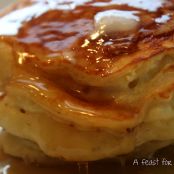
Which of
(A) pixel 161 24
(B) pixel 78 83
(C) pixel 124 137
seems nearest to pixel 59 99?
(B) pixel 78 83

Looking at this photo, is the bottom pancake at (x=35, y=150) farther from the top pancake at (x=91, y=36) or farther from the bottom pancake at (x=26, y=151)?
the top pancake at (x=91, y=36)

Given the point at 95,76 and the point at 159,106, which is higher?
the point at 95,76

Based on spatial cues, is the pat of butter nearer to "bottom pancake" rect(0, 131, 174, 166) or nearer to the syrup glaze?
the syrup glaze

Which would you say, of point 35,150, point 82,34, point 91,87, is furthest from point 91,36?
point 35,150

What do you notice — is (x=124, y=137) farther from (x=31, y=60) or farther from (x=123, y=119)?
(x=31, y=60)

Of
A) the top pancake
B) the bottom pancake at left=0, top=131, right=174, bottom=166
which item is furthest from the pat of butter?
the bottom pancake at left=0, top=131, right=174, bottom=166

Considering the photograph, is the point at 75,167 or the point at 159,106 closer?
the point at 159,106

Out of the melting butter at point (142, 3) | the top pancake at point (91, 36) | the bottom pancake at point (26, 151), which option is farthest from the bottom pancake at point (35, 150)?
the melting butter at point (142, 3)

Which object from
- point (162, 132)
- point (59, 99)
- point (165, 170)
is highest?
point (59, 99)
